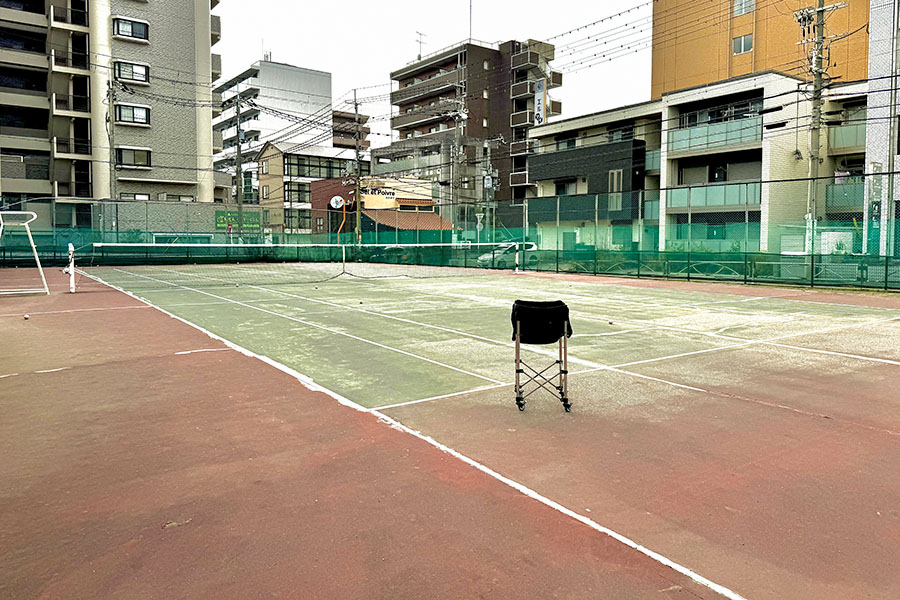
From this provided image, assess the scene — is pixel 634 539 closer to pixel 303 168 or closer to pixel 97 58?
pixel 97 58

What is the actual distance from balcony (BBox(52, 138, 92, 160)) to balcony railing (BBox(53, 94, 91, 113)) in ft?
8.75

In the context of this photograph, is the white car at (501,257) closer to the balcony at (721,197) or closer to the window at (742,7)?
the balcony at (721,197)

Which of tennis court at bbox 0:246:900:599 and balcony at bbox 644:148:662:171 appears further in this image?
balcony at bbox 644:148:662:171

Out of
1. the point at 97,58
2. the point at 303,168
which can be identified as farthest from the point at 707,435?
the point at 303,168

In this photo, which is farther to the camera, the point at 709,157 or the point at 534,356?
the point at 709,157

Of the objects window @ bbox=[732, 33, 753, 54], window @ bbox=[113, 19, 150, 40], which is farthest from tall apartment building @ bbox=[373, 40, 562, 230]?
window @ bbox=[113, 19, 150, 40]

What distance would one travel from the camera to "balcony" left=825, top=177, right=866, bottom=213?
30639 mm

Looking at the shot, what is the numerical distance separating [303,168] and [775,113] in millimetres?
54078

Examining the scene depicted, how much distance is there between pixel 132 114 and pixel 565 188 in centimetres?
3491

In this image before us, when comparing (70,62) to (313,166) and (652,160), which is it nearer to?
(313,166)

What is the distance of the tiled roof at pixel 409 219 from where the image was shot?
2381 inches

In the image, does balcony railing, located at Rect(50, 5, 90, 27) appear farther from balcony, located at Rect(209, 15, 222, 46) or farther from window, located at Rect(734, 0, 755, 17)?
window, located at Rect(734, 0, 755, 17)

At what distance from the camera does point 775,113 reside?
36.3 metres

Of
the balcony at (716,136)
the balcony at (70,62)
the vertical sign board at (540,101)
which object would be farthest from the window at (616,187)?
the balcony at (70,62)
